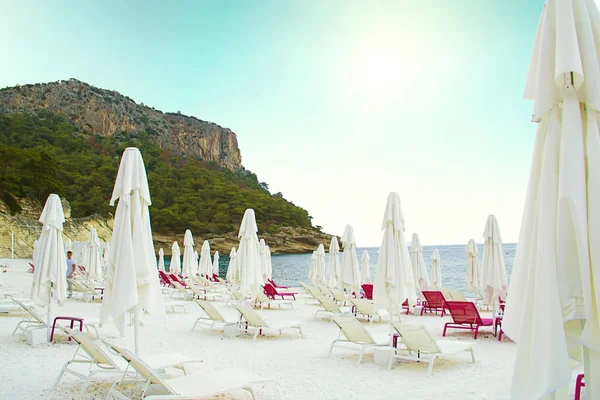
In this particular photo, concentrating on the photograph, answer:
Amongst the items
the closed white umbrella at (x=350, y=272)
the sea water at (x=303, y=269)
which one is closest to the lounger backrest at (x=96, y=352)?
the closed white umbrella at (x=350, y=272)

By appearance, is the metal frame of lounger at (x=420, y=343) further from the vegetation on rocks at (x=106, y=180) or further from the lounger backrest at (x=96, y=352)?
the vegetation on rocks at (x=106, y=180)

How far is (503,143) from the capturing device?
22031mm

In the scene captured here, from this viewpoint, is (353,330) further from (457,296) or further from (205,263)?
(205,263)

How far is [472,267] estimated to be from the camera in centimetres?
1341


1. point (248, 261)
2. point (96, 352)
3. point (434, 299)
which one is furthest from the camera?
point (434, 299)

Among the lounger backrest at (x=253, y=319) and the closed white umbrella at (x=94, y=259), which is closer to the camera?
the lounger backrest at (x=253, y=319)

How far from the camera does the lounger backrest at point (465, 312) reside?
28.8ft

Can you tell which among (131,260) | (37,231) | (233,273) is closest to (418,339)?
(131,260)

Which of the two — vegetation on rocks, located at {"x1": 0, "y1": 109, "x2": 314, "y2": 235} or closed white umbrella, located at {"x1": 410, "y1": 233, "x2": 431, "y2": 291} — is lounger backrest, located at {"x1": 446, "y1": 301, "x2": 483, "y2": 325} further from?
vegetation on rocks, located at {"x1": 0, "y1": 109, "x2": 314, "y2": 235}

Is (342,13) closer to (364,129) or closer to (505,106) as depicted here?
(505,106)

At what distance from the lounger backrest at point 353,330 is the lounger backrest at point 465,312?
8.41 ft

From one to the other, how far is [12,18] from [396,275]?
54944 millimetres

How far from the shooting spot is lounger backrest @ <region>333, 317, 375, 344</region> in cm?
706

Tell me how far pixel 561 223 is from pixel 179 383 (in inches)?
147
